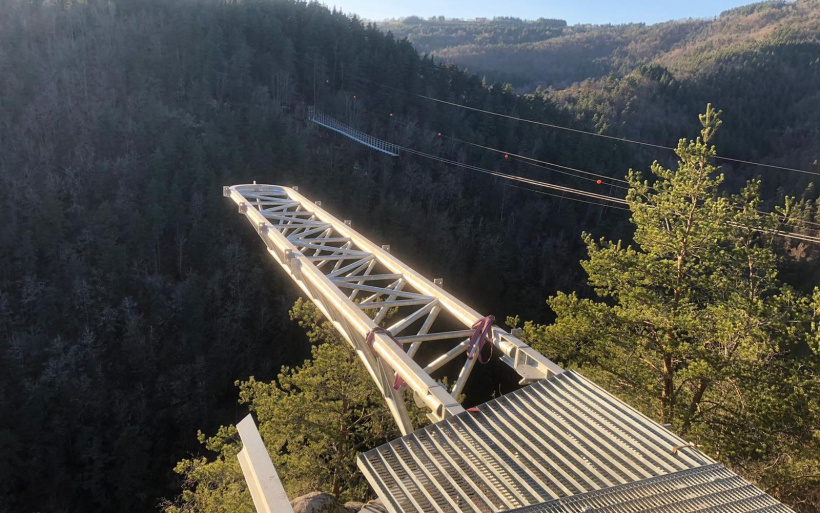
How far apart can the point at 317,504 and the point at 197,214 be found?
2343 cm

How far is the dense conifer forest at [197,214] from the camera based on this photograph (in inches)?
725

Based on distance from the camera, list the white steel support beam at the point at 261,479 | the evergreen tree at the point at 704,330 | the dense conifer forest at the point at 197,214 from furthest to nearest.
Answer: the dense conifer forest at the point at 197,214 < the evergreen tree at the point at 704,330 < the white steel support beam at the point at 261,479

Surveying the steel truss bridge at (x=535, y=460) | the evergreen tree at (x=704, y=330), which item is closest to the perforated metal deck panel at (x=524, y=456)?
the steel truss bridge at (x=535, y=460)

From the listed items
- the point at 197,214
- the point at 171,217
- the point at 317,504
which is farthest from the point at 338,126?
the point at 317,504

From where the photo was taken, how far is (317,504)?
5.56 m

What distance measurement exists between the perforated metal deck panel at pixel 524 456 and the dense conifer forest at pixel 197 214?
340 centimetres

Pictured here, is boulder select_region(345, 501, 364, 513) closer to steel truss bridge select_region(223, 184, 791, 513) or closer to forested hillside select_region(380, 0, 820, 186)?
steel truss bridge select_region(223, 184, 791, 513)

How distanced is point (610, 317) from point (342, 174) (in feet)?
90.3

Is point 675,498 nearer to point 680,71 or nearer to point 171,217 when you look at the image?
point 171,217

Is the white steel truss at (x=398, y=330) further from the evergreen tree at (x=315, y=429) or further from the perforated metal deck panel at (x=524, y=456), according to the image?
the evergreen tree at (x=315, y=429)

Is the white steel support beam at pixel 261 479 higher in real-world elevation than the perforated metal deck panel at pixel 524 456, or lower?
lower

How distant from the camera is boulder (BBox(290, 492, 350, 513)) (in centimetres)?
549

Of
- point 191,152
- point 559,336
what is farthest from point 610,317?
point 191,152

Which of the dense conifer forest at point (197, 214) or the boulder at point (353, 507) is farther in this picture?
the dense conifer forest at point (197, 214)
